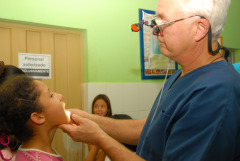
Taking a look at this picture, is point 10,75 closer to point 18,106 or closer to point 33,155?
point 18,106

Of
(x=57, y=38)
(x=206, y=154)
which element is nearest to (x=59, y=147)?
(x=57, y=38)

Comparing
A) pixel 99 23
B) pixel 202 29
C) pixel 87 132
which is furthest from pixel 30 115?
pixel 99 23

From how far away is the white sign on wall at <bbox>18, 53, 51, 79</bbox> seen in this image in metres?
2.17

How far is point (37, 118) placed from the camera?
3.41 ft

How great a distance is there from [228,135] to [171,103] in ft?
0.81

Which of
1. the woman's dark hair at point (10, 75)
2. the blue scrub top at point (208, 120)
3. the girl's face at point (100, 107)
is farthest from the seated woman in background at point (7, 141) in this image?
the girl's face at point (100, 107)

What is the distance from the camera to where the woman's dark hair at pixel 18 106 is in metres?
0.96

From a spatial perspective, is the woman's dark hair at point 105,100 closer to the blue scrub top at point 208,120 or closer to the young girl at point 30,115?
the young girl at point 30,115

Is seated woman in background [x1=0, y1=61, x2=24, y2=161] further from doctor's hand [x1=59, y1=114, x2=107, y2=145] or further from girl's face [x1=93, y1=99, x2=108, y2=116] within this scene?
girl's face [x1=93, y1=99, x2=108, y2=116]

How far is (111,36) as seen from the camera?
256 centimetres

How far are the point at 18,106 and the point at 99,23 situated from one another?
5.62 feet

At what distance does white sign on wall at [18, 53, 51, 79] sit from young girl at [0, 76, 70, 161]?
1226 mm

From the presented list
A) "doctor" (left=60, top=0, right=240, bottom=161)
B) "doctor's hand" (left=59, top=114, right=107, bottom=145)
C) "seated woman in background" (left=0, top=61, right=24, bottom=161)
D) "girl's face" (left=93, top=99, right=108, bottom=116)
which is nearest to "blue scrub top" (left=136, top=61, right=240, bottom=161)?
"doctor" (left=60, top=0, right=240, bottom=161)

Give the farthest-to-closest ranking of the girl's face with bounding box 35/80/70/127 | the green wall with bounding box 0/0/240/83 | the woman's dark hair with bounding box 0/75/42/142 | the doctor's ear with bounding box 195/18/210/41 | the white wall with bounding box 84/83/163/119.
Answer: the white wall with bounding box 84/83/163/119, the green wall with bounding box 0/0/240/83, the girl's face with bounding box 35/80/70/127, the woman's dark hair with bounding box 0/75/42/142, the doctor's ear with bounding box 195/18/210/41
